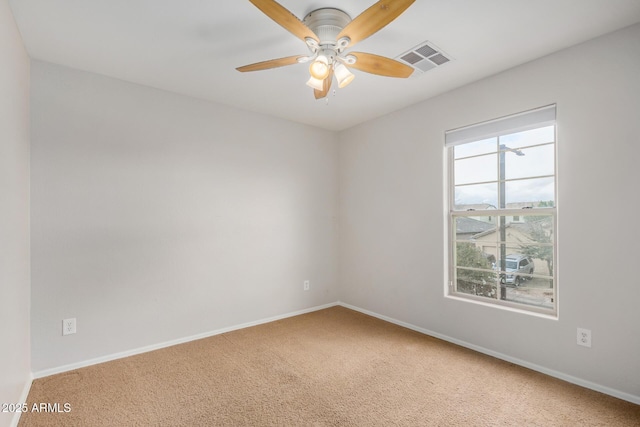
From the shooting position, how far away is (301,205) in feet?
13.3

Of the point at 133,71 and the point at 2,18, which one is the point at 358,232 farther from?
the point at 2,18

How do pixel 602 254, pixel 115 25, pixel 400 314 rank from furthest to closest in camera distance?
pixel 400 314
pixel 602 254
pixel 115 25

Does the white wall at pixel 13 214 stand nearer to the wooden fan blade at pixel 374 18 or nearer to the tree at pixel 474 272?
the wooden fan blade at pixel 374 18

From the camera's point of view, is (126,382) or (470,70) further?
(470,70)

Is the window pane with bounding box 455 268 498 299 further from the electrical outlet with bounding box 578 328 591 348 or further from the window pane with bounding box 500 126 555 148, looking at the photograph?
the window pane with bounding box 500 126 555 148

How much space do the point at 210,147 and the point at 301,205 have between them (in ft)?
4.27

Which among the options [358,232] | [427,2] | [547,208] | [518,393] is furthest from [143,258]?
[547,208]

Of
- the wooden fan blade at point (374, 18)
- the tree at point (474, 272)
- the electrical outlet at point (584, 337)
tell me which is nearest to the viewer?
the wooden fan blade at point (374, 18)

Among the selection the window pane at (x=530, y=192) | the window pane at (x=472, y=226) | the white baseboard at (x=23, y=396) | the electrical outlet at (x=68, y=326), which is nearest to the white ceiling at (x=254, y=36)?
the window pane at (x=530, y=192)

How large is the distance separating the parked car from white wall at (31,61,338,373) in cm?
221

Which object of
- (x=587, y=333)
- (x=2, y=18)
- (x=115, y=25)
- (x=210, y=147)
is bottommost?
(x=587, y=333)

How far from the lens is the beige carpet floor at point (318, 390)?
1927mm

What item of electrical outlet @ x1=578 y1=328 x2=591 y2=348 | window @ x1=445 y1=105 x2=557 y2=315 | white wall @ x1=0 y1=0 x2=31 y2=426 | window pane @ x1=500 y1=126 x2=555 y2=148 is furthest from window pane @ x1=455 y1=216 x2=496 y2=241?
white wall @ x1=0 y1=0 x2=31 y2=426

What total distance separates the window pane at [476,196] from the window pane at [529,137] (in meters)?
0.38
